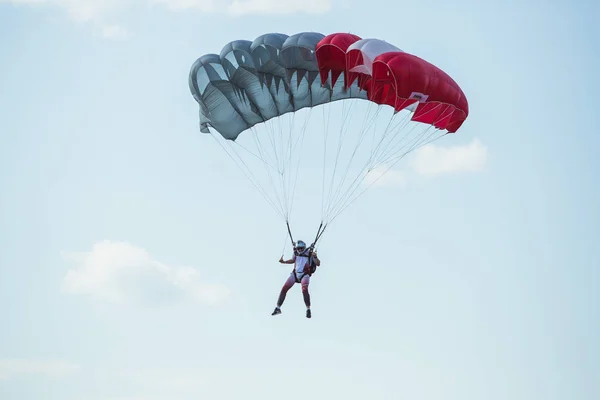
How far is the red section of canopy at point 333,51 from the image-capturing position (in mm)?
33344

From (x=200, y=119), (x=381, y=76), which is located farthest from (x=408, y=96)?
(x=200, y=119)

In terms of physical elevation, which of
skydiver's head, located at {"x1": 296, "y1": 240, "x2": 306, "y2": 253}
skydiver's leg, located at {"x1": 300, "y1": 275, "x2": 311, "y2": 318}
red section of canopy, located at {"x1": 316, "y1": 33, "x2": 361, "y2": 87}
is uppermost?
red section of canopy, located at {"x1": 316, "y1": 33, "x2": 361, "y2": 87}

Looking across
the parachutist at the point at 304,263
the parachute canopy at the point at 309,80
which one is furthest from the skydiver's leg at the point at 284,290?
the parachute canopy at the point at 309,80

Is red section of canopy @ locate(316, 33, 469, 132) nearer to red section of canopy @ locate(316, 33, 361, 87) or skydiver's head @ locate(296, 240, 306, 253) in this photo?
red section of canopy @ locate(316, 33, 361, 87)

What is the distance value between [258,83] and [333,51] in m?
2.53

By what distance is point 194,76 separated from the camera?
115 ft

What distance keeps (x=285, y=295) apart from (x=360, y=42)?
6.29 metres

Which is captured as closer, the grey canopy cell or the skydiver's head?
the skydiver's head

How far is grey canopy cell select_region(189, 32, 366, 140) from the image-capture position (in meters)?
34.3

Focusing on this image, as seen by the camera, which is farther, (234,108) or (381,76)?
(234,108)

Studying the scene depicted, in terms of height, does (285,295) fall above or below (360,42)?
below

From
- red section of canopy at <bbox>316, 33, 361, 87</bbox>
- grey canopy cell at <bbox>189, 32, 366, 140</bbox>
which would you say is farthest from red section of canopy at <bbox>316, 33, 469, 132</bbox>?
grey canopy cell at <bbox>189, 32, 366, 140</bbox>

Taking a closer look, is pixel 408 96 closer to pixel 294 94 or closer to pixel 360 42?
pixel 360 42

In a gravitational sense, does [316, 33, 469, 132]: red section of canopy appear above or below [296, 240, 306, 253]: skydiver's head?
above
